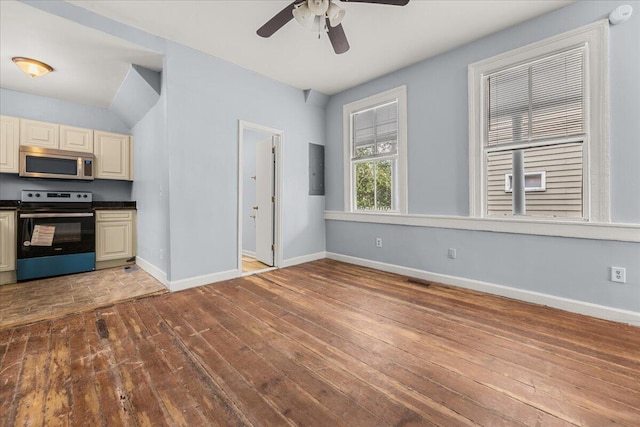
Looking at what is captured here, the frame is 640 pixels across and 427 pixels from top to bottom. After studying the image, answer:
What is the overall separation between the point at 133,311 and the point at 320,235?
299 cm

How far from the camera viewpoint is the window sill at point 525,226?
2340 millimetres

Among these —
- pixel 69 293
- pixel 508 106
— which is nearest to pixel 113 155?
pixel 69 293

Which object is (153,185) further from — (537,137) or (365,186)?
(537,137)

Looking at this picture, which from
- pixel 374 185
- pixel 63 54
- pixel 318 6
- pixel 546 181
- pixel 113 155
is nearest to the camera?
pixel 318 6

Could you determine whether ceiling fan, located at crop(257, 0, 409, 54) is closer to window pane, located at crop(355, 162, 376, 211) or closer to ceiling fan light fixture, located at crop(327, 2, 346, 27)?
ceiling fan light fixture, located at crop(327, 2, 346, 27)

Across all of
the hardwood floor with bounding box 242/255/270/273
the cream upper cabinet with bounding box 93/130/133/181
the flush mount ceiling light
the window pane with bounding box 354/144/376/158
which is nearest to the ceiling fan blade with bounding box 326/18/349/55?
the window pane with bounding box 354/144/376/158

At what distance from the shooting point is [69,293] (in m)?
3.12

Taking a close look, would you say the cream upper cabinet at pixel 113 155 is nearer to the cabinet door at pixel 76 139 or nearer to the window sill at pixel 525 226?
the cabinet door at pixel 76 139

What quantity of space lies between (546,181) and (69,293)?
17.7ft

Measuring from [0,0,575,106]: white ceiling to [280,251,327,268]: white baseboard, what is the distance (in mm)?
2880

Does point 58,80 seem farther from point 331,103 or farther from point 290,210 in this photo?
point 331,103

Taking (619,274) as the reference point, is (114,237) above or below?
above

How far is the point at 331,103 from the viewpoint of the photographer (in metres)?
4.82

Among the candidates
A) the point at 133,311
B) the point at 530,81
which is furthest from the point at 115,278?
the point at 530,81
